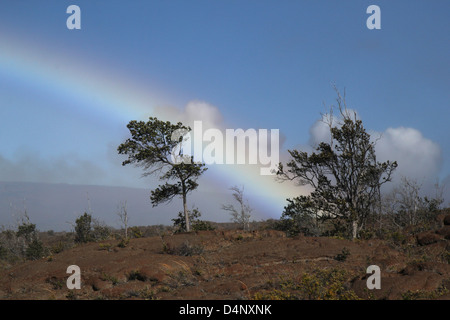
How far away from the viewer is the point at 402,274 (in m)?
13.4

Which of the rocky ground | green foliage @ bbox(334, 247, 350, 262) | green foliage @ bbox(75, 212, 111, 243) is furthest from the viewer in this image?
green foliage @ bbox(75, 212, 111, 243)

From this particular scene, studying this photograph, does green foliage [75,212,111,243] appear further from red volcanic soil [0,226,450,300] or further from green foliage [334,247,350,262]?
green foliage [334,247,350,262]

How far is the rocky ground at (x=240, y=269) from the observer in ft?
40.4

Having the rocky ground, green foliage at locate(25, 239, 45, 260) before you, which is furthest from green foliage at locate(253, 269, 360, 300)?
green foliage at locate(25, 239, 45, 260)

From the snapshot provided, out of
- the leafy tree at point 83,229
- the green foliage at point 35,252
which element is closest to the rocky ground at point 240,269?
the green foliage at point 35,252

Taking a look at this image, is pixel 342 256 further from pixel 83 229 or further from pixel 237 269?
pixel 83 229

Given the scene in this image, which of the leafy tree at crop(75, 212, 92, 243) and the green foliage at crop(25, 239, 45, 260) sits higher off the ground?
the leafy tree at crop(75, 212, 92, 243)

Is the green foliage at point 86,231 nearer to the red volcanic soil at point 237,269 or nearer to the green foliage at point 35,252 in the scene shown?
the green foliage at point 35,252

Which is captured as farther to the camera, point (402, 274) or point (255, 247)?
point (255, 247)

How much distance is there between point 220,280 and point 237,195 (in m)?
24.7

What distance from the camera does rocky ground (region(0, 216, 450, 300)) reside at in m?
12.3
